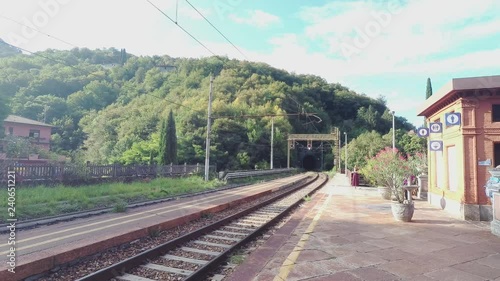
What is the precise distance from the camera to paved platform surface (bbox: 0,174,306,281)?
462 centimetres

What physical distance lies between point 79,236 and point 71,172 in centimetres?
1025

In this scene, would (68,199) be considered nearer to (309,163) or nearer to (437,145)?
(437,145)

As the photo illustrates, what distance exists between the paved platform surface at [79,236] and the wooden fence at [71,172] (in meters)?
6.37

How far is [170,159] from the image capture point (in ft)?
120

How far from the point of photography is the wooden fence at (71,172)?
12756 mm

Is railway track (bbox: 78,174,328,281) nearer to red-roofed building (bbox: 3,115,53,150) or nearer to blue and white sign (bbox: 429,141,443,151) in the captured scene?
blue and white sign (bbox: 429,141,443,151)

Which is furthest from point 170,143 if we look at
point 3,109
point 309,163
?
point 309,163

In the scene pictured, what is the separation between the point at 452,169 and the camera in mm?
10773

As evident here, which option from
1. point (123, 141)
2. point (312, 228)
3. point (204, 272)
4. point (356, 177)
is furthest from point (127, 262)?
point (123, 141)

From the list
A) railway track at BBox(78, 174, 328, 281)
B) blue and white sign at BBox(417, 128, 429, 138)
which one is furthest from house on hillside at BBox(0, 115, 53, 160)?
blue and white sign at BBox(417, 128, 429, 138)

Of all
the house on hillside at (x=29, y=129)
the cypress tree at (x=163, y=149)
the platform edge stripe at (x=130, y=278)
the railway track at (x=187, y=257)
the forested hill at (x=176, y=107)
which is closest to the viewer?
the platform edge stripe at (x=130, y=278)

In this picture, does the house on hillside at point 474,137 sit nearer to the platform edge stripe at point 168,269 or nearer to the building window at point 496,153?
the building window at point 496,153

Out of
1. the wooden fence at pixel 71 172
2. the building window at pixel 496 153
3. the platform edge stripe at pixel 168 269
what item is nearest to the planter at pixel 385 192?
the building window at pixel 496 153

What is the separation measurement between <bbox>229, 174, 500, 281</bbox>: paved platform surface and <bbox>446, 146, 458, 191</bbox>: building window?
1.76 m
